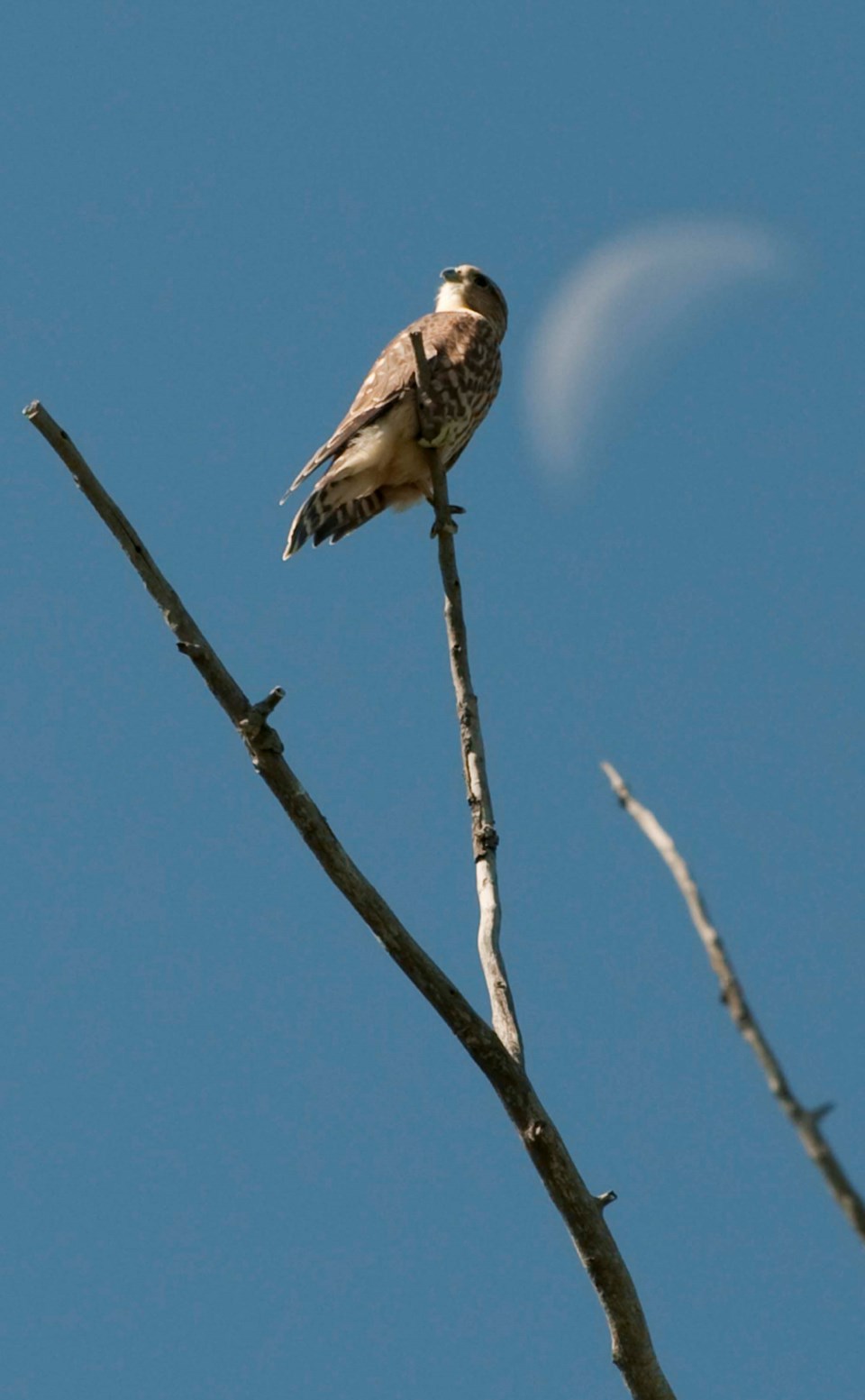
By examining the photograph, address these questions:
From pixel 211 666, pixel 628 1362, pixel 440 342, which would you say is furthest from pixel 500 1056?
pixel 440 342

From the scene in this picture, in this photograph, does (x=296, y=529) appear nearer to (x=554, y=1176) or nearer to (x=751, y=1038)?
(x=554, y=1176)

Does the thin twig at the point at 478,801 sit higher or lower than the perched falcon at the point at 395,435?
lower

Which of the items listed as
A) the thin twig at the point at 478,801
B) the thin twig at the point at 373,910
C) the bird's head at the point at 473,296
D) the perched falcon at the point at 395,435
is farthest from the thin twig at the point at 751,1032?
the bird's head at the point at 473,296

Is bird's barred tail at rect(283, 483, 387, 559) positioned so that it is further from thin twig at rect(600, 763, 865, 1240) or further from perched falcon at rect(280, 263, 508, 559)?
thin twig at rect(600, 763, 865, 1240)

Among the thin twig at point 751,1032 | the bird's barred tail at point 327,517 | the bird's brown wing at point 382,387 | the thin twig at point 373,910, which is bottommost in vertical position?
the thin twig at point 751,1032

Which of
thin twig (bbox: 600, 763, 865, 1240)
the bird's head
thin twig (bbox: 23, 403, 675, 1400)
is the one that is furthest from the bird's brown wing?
thin twig (bbox: 600, 763, 865, 1240)

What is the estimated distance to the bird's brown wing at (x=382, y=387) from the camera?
20.0 feet

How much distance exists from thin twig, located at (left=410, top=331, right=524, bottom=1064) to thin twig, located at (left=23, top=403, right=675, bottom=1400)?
0.14m

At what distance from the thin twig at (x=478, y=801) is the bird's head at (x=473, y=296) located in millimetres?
3391

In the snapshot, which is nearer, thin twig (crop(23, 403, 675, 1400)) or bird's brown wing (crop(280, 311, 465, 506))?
thin twig (crop(23, 403, 675, 1400))

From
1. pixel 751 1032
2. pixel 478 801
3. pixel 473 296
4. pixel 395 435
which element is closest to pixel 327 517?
pixel 395 435

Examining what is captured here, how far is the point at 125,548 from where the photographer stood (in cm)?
320

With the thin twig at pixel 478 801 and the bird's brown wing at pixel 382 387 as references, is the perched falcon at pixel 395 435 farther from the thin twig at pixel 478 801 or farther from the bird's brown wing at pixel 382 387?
the thin twig at pixel 478 801

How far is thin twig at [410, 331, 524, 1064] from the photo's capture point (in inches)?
133
